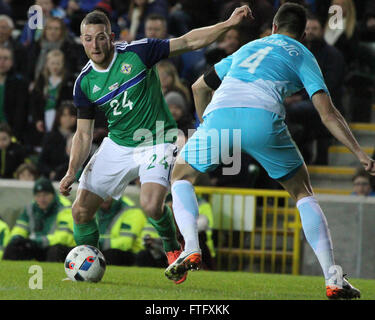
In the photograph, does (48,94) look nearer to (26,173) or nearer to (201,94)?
(26,173)

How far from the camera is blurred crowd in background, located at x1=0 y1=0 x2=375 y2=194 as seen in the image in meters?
12.4

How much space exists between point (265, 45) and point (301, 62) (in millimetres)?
337

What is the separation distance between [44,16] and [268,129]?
8.77 m

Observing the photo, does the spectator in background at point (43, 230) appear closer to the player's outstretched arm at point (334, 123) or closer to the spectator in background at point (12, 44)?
the spectator in background at point (12, 44)

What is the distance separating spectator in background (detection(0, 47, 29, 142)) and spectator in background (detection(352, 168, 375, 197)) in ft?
17.0

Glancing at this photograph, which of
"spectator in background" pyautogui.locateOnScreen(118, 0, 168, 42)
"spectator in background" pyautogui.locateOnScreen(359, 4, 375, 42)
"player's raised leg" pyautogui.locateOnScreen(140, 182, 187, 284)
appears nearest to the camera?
"player's raised leg" pyautogui.locateOnScreen(140, 182, 187, 284)

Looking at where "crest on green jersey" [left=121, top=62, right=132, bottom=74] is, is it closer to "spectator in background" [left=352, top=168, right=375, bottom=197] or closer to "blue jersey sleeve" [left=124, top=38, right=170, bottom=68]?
"blue jersey sleeve" [left=124, top=38, right=170, bottom=68]

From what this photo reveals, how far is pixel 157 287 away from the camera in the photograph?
739 centimetres

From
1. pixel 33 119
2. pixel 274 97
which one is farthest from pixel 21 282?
pixel 33 119

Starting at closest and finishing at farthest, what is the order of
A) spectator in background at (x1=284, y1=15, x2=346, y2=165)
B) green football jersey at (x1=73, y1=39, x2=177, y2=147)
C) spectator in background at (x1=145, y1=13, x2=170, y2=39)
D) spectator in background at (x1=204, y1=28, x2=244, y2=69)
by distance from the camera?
green football jersey at (x1=73, y1=39, x2=177, y2=147)
spectator in background at (x1=284, y1=15, x2=346, y2=165)
spectator in background at (x1=204, y1=28, x2=244, y2=69)
spectator in background at (x1=145, y1=13, x2=170, y2=39)

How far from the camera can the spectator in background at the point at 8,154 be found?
1269cm
